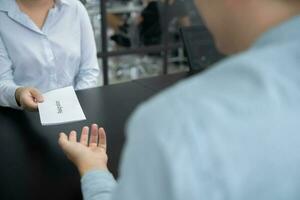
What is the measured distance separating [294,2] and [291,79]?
0.10m

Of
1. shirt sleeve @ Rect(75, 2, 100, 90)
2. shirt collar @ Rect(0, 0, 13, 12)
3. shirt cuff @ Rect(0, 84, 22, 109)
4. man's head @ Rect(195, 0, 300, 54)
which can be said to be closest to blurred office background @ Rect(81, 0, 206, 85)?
shirt sleeve @ Rect(75, 2, 100, 90)

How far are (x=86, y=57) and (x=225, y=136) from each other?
1.25 meters

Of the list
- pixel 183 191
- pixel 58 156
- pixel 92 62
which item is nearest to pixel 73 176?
pixel 58 156

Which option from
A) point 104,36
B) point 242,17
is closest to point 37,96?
point 242,17

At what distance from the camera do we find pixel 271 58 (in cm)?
32

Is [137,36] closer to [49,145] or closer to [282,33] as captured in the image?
[49,145]

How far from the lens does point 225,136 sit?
0.29 m

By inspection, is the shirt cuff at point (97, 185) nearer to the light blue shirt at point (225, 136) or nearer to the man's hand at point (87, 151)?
the man's hand at point (87, 151)

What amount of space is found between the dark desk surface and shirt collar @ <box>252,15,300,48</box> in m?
0.54

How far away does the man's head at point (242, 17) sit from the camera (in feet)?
1.22

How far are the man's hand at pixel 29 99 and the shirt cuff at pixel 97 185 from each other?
521 mm

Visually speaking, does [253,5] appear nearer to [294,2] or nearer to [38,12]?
[294,2]

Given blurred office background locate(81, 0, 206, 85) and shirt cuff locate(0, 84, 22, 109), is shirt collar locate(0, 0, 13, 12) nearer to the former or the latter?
shirt cuff locate(0, 84, 22, 109)

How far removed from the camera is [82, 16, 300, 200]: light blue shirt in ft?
0.94
